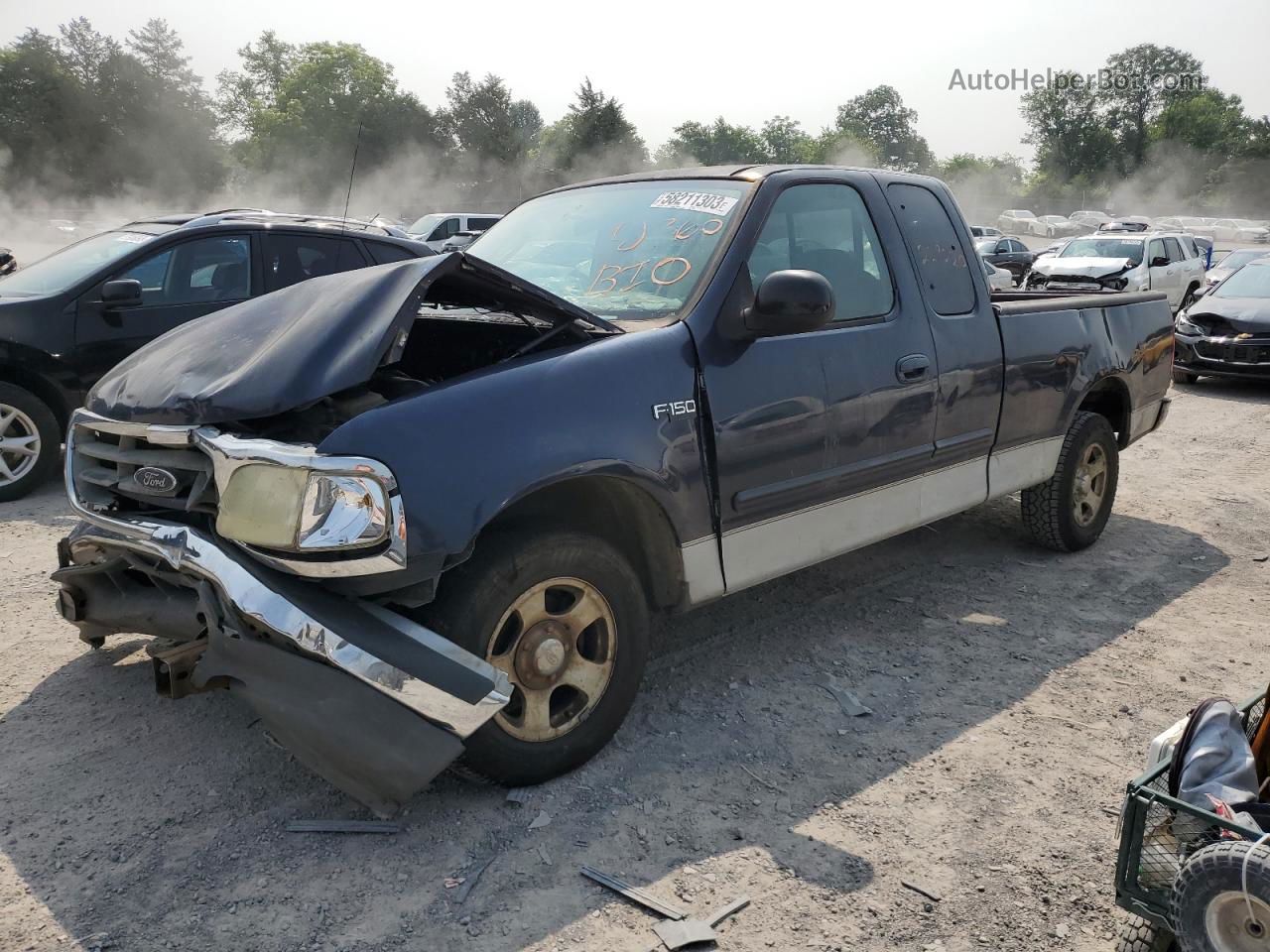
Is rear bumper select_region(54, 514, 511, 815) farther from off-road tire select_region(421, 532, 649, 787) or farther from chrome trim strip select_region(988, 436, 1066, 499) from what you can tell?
chrome trim strip select_region(988, 436, 1066, 499)

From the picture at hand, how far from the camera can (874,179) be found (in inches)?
174

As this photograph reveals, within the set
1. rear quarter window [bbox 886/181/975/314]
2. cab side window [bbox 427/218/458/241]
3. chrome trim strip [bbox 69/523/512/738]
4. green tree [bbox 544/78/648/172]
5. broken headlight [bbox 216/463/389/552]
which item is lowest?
chrome trim strip [bbox 69/523/512/738]

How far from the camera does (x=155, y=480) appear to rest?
9.84 ft

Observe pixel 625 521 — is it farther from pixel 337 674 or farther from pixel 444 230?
pixel 444 230

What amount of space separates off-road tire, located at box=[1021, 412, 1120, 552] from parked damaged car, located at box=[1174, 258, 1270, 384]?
7.26m

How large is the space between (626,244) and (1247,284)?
12063 mm

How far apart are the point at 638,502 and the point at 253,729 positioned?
5.10 ft

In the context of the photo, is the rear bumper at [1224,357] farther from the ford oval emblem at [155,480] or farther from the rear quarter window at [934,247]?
the ford oval emblem at [155,480]

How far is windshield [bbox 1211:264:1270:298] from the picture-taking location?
12578mm

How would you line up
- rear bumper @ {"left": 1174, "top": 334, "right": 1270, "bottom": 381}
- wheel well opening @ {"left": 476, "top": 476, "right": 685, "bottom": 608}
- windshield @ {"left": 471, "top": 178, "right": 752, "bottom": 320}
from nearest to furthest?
wheel well opening @ {"left": 476, "top": 476, "right": 685, "bottom": 608} < windshield @ {"left": 471, "top": 178, "right": 752, "bottom": 320} < rear bumper @ {"left": 1174, "top": 334, "right": 1270, "bottom": 381}

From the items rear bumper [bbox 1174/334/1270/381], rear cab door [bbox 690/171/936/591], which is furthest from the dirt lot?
rear bumper [bbox 1174/334/1270/381]

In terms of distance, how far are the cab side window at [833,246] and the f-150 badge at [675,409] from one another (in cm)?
69

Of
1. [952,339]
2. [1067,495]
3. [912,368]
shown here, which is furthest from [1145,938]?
[1067,495]

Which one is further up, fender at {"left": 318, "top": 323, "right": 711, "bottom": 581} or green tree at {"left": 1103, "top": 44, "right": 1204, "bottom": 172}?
green tree at {"left": 1103, "top": 44, "right": 1204, "bottom": 172}
